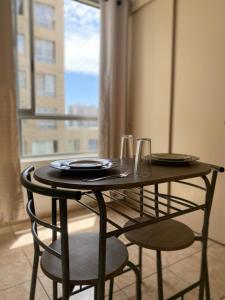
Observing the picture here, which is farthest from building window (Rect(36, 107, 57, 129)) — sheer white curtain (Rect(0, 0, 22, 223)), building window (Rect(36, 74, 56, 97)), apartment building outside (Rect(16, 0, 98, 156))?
sheer white curtain (Rect(0, 0, 22, 223))

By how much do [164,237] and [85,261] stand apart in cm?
42

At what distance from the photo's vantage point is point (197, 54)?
2.11 m

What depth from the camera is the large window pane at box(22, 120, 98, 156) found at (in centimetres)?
260

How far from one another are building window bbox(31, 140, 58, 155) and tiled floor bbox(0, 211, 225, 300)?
87 centimetres

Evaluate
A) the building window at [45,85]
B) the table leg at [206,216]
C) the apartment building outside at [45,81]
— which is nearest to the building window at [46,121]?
the apartment building outside at [45,81]

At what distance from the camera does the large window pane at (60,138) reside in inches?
102

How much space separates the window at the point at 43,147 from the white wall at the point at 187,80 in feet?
3.27

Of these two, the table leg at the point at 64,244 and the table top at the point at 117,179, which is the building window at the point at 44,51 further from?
the table leg at the point at 64,244

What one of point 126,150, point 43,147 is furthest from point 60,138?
point 126,150

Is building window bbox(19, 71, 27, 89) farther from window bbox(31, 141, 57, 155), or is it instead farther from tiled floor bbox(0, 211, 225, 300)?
tiled floor bbox(0, 211, 225, 300)

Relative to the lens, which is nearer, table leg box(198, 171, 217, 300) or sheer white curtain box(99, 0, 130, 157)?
table leg box(198, 171, 217, 300)

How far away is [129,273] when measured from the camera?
1.70 meters

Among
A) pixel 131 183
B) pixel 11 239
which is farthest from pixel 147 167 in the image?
pixel 11 239

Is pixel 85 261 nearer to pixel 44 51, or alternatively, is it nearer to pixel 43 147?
pixel 43 147
